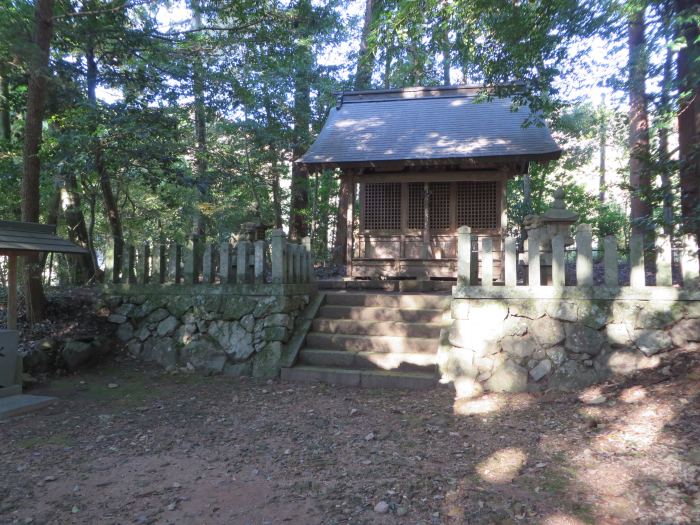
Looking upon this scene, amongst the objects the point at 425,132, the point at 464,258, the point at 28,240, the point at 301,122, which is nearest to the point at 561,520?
the point at 464,258

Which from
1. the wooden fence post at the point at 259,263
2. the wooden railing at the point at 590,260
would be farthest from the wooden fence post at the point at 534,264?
the wooden fence post at the point at 259,263

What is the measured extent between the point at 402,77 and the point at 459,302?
15.4 meters

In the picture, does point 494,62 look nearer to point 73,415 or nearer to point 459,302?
point 459,302

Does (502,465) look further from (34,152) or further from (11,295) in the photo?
A: (34,152)

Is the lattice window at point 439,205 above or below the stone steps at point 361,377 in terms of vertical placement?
above

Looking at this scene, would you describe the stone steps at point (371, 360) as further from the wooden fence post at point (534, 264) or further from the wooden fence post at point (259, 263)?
the wooden fence post at point (534, 264)

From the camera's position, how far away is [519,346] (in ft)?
16.6

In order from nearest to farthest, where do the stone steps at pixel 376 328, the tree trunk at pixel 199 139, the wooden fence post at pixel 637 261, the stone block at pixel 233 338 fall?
the wooden fence post at pixel 637 261, the stone steps at pixel 376 328, the stone block at pixel 233 338, the tree trunk at pixel 199 139

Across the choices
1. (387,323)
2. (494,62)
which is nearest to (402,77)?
(494,62)

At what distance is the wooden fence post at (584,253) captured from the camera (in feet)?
16.1

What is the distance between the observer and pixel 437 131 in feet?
33.2

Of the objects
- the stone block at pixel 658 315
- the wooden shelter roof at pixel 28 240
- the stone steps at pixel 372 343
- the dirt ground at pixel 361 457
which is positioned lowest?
the dirt ground at pixel 361 457

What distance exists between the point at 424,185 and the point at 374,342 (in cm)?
482

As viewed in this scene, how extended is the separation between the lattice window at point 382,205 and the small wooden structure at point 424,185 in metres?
0.02
